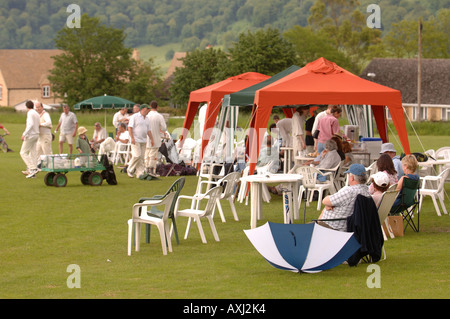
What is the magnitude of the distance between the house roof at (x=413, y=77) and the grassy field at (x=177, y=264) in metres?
58.0

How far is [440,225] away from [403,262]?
320 cm

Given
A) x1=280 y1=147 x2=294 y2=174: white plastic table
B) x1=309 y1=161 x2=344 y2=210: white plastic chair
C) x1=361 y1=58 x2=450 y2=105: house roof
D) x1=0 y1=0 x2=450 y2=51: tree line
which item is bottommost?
x1=309 y1=161 x2=344 y2=210: white plastic chair

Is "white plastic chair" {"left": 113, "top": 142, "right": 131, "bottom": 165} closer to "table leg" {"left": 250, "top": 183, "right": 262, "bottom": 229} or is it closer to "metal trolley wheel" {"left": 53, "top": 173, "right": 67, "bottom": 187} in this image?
"metal trolley wheel" {"left": 53, "top": 173, "right": 67, "bottom": 187}

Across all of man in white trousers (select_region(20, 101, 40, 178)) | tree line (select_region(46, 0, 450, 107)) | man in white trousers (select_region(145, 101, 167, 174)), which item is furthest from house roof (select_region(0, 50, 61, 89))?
man in white trousers (select_region(145, 101, 167, 174))

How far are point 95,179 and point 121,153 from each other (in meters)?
5.68

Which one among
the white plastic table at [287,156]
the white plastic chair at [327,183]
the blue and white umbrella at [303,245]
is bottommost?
the blue and white umbrella at [303,245]

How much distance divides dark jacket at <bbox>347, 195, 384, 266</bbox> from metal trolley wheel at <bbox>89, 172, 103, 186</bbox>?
33.2 ft

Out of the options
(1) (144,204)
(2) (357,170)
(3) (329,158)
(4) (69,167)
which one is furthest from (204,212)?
(4) (69,167)

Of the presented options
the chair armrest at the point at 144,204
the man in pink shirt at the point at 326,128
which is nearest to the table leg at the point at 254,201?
the chair armrest at the point at 144,204

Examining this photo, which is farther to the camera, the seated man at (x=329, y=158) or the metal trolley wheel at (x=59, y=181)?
the metal trolley wheel at (x=59, y=181)

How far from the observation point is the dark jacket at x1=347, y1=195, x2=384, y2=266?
8516 mm

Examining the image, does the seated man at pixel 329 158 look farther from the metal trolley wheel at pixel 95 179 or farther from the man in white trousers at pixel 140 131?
the man in white trousers at pixel 140 131

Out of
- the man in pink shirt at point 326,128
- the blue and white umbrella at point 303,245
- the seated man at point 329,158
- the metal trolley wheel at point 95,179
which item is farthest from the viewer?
the metal trolley wheel at point 95,179

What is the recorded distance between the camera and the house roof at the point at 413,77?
230ft
